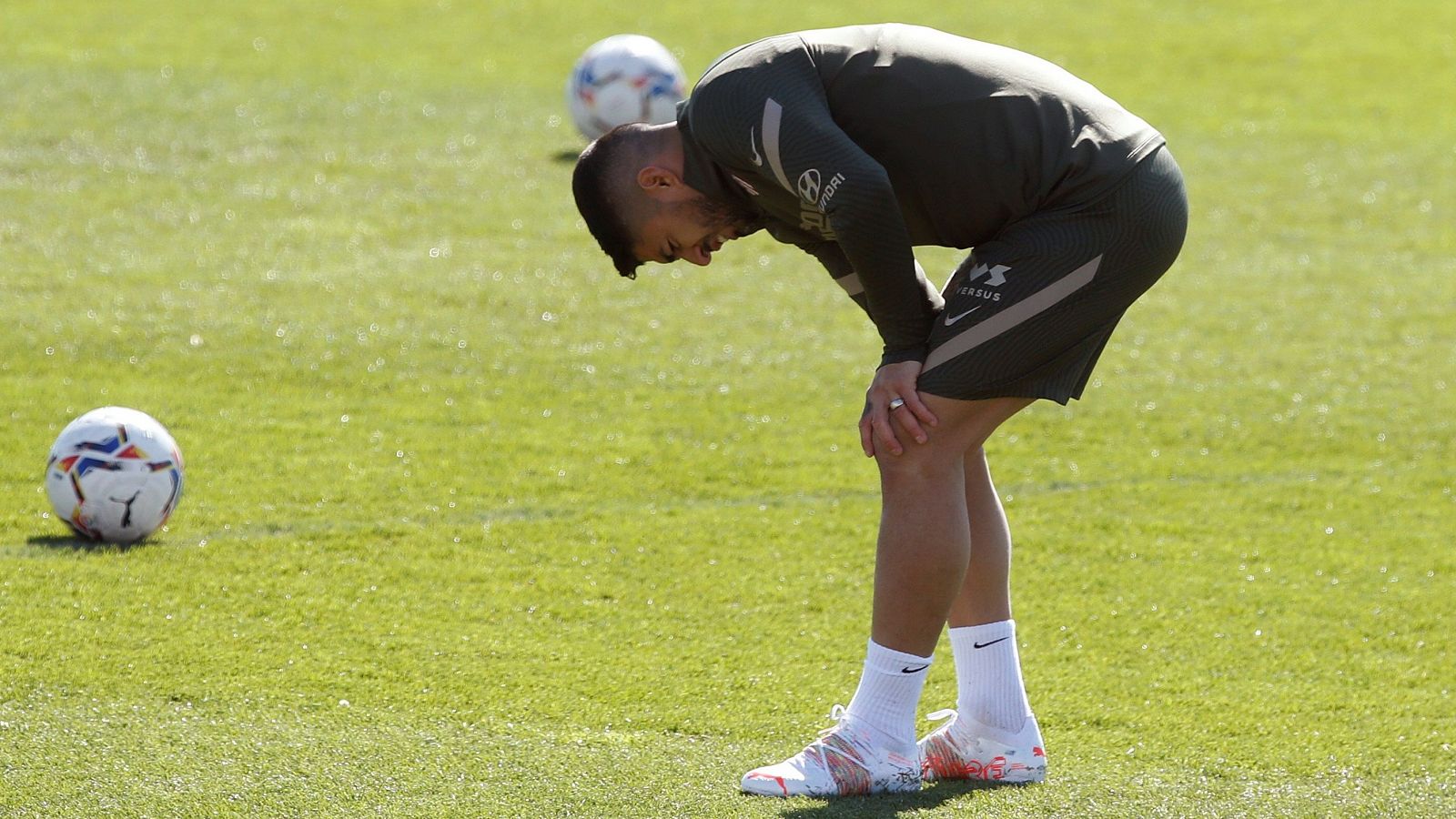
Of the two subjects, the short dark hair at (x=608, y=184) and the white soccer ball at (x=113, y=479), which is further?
the white soccer ball at (x=113, y=479)

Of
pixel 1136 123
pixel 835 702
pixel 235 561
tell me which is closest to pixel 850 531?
pixel 835 702

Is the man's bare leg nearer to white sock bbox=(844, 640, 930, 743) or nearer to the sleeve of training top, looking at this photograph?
white sock bbox=(844, 640, 930, 743)

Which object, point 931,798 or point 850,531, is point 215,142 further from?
point 931,798

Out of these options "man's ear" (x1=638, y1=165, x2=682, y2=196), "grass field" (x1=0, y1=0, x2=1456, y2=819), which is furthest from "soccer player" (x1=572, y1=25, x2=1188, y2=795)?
"grass field" (x1=0, y1=0, x2=1456, y2=819)

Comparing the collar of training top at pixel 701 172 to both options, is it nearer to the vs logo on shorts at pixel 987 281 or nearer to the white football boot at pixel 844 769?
the vs logo on shorts at pixel 987 281

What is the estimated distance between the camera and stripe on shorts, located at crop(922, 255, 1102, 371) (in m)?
3.21

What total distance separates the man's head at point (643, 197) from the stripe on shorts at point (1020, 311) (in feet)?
1.70

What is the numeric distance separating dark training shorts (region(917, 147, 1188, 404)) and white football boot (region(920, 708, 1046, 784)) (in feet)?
2.54

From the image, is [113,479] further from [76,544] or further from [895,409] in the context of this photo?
[895,409]

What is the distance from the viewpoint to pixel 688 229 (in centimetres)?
328

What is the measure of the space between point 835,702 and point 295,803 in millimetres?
1360

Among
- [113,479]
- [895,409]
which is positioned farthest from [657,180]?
[113,479]

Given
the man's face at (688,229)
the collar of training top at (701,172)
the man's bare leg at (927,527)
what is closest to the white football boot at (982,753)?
the man's bare leg at (927,527)

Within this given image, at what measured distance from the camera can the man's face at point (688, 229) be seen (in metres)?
3.26
